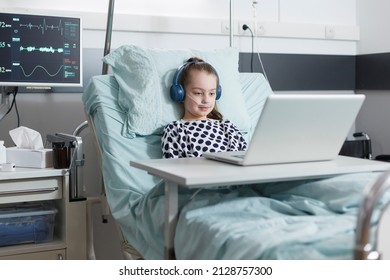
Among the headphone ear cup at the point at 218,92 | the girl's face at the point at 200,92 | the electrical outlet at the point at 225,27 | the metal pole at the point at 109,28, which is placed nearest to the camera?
the girl's face at the point at 200,92

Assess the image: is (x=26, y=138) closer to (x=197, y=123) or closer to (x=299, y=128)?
(x=197, y=123)

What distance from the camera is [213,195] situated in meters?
1.71

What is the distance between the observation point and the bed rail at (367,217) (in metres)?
1.05

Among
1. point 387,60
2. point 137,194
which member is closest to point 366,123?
point 387,60

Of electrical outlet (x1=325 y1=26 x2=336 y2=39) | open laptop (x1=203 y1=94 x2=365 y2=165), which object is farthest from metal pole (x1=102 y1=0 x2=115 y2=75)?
electrical outlet (x1=325 y1=26 x2=336 y2=39)

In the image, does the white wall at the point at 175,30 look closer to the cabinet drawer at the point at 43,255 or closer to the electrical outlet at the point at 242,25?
the electrical outlet at the point at 242,25

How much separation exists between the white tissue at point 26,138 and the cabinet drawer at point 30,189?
0.60 ft

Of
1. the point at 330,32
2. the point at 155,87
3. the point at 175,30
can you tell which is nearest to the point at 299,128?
the point at 155,87

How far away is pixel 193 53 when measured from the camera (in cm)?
252

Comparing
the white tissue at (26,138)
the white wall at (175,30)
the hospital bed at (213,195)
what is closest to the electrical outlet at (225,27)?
the white wall at (175,30)

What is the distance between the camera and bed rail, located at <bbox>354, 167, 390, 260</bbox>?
1049mm

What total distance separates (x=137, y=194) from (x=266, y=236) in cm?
85
